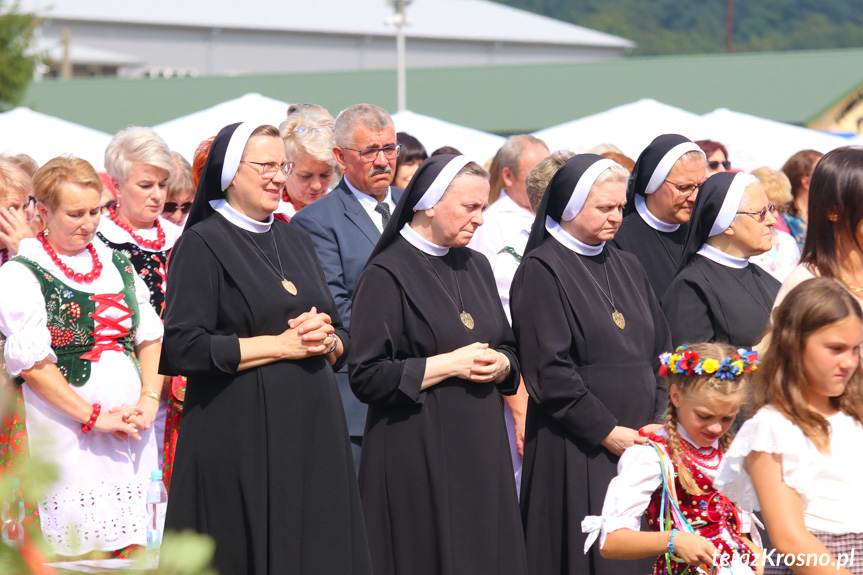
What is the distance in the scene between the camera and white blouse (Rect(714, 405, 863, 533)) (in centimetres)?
306

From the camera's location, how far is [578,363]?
479cm

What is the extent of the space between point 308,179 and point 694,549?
338 centimetres

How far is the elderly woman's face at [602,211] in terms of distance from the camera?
4840 mm

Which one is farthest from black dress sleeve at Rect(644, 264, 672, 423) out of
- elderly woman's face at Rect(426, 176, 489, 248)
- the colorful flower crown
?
the colorful flower crown

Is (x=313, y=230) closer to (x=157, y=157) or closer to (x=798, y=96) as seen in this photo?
(x=157, y=157)

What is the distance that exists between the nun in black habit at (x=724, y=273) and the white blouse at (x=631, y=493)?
1339mm

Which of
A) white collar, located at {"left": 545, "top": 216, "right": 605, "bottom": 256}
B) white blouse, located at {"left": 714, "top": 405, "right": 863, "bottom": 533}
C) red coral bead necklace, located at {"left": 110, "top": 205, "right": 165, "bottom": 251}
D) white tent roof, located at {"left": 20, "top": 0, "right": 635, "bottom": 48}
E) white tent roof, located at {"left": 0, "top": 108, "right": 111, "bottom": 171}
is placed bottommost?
white blouse, located at {"left": 714, "top": 405, "right": 863, "bottom": 533}

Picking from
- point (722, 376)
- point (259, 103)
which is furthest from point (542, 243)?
point (259, 103)

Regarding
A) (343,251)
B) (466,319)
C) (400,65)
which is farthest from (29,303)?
(400,65)

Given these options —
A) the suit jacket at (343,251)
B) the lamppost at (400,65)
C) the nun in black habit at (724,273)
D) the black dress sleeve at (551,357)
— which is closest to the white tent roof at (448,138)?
the suit jacket at (343,251)

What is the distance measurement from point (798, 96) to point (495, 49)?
36057mm

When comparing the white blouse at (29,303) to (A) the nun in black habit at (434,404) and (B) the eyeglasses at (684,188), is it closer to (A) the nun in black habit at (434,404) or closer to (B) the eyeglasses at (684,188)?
(A) the nun in black habit at (434,404)

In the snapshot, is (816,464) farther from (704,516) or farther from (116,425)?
(116,425)

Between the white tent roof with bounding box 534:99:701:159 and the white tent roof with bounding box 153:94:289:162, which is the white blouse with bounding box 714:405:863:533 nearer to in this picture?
the white tent roof with bounding box 153:94:289:162
